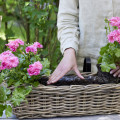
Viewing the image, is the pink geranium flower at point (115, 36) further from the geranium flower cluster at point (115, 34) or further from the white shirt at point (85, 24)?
the white shirt at point (85, 24)

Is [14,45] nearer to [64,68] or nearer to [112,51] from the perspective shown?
[64,68]

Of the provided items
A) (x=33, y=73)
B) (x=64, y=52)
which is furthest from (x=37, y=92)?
(x=64, y=52)

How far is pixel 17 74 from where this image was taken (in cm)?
135

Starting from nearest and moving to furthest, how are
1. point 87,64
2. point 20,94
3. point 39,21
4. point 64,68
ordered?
point 20,94
point 64,68
point 87,64
point 39,21

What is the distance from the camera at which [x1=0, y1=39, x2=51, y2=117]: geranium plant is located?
124 cm

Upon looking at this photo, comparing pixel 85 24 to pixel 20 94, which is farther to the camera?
pixel 85 24

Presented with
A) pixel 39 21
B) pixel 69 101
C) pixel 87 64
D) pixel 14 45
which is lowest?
pixel 69 101

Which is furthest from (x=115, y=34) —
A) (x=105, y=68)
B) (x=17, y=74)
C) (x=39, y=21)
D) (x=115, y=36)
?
(x=39, y=21)

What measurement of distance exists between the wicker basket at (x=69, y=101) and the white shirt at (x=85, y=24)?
370 mm

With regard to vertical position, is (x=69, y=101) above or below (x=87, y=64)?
below

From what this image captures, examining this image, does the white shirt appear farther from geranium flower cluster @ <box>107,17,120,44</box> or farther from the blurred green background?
the blurred green background

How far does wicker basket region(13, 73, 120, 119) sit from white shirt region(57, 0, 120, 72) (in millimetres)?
370

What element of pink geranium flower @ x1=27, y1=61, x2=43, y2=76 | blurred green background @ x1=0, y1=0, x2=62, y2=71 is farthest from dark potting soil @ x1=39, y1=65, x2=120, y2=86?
blurred green background @ x1=0, y1=0, x2=62, y2=71

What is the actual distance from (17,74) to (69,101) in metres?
0.32
